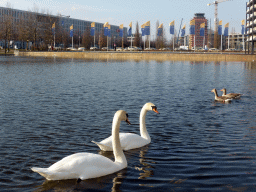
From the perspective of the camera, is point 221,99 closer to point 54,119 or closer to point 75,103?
point 75,103

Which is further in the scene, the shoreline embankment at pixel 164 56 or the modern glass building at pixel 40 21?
the modern glass building at pixel 40 21

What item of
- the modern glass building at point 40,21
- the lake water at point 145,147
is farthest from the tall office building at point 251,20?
the lake water at point 145,147

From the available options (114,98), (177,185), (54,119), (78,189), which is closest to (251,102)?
(114,98)

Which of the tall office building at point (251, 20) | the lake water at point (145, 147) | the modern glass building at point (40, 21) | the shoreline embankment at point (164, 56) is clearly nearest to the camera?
the lake water at point (145, 147)

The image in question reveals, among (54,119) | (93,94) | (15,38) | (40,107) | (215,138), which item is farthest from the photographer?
(15,38)

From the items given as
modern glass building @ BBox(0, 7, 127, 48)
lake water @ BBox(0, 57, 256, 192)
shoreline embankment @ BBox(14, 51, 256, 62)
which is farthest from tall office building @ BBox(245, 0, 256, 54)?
lake water @ BBox(0, 57, 256, 192)

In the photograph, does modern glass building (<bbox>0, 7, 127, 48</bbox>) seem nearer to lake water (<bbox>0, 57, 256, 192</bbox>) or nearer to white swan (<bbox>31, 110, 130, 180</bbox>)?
lake water (<bbox>0, 57, 256, 192</bbox>)

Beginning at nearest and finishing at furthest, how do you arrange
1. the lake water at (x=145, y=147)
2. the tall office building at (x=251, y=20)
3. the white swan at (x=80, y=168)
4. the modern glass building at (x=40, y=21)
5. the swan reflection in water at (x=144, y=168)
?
the white swan at (x=80, y=168) → the lake water at (x=145, y=147) → the swan reflection in water at (x=144, y=168) → the tall office building at (x=251, y=20) → the modern glass building at (x=40, y=21)

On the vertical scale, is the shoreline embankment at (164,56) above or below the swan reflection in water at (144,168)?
above

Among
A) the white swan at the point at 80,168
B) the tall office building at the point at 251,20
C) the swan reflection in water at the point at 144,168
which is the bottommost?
the swan reflection in water at the point at 144,168

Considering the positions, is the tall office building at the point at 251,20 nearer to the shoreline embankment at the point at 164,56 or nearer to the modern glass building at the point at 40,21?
the shoreline embankment at the point at 164,56

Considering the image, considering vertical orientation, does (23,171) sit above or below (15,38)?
below

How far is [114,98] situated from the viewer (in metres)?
18.6

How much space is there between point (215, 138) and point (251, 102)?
27.4ft
